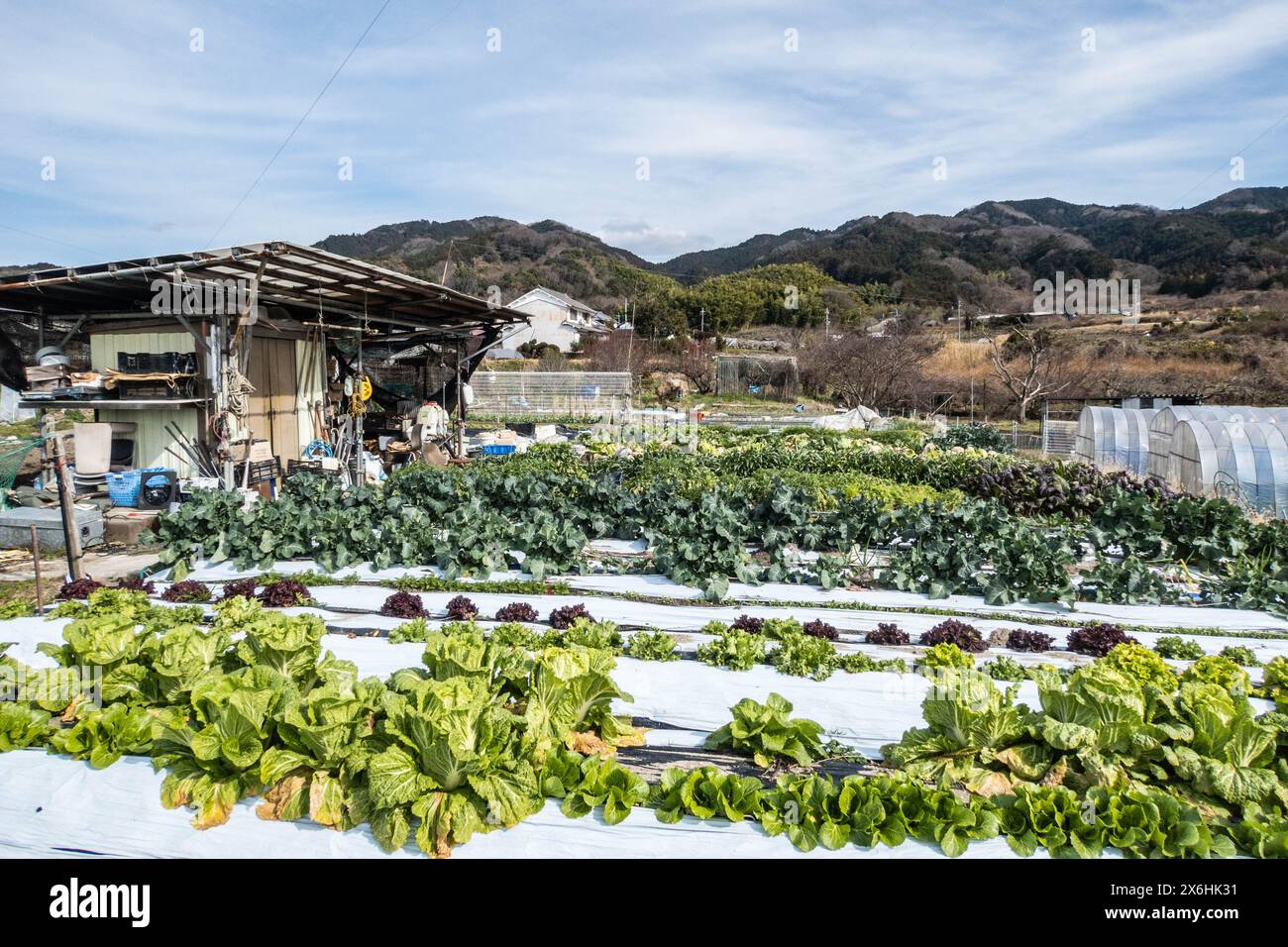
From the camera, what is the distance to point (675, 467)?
1105 cm

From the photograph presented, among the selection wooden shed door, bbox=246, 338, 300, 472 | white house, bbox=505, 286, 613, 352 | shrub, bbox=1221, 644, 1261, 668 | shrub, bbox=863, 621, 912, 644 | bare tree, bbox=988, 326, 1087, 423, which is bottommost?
shrub, bbox=1221, 644, 1261, 668

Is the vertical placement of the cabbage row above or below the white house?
below

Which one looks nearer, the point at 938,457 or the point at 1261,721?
the point at 1261,721

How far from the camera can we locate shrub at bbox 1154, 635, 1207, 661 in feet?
16.5

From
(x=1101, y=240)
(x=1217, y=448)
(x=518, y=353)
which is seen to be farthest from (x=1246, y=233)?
(x=1217, y=448)

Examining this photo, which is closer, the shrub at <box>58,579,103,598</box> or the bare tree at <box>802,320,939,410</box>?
the shrub at <box>58,579,103,598</box>

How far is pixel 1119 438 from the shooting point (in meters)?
15.5

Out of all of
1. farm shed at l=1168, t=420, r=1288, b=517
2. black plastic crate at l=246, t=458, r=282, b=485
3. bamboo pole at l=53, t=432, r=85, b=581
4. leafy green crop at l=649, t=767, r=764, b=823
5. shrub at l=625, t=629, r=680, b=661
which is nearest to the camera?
leafy green crop at l=649, t=767, r=764, b=823

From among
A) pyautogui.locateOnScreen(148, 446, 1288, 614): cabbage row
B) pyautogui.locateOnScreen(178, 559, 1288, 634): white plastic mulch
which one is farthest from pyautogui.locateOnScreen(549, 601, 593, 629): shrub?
pyautogui.locateOnScreen(148, 446, 1288, 614): cabbage row

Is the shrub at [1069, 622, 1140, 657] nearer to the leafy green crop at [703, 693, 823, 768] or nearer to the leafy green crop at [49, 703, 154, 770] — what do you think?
the leafy green crop at [703, 693, 823, 768]

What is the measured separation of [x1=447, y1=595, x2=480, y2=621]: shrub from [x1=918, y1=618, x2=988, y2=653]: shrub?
331 cm
